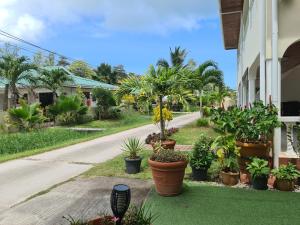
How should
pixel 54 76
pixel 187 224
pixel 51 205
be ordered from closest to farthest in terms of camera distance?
pixel 187 224 → pixel 51 205 → pixel 54 76

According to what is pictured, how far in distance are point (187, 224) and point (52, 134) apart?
1389 cm

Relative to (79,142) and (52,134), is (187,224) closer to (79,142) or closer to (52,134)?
(79,142)

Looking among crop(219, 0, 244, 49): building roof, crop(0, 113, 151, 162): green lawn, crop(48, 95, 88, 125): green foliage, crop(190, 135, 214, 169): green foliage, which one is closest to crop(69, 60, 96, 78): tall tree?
crop(48, 95, 88, 125): green foliage

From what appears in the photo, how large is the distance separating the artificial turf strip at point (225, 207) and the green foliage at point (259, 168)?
0.34 meters

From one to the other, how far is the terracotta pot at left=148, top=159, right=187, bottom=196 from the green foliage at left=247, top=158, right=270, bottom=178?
139 cm

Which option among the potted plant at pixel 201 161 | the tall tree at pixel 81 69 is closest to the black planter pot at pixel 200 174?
the potted plant at pixel 201 161

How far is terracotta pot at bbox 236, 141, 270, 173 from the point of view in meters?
6.84

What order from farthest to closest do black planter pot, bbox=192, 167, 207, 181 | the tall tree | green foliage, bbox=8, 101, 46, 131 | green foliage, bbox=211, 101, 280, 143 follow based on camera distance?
the tall tree < green foliage, bbox=8, 101, 46, 131 < black planter pot, bbox=192, 167, 207, 181 < green foliage, bbox=211, 101, 280, 143

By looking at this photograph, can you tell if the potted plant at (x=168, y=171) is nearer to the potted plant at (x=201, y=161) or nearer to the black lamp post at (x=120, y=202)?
the potted plant at (x=201, y=161)

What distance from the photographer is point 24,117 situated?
61.5 ft

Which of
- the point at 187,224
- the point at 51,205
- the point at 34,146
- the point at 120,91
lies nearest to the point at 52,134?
the point at 34,146

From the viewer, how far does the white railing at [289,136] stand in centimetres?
723

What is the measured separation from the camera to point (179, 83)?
9.71 m

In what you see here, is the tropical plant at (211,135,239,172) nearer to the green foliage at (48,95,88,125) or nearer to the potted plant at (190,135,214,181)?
the potted plant at (190,135,214,181)
